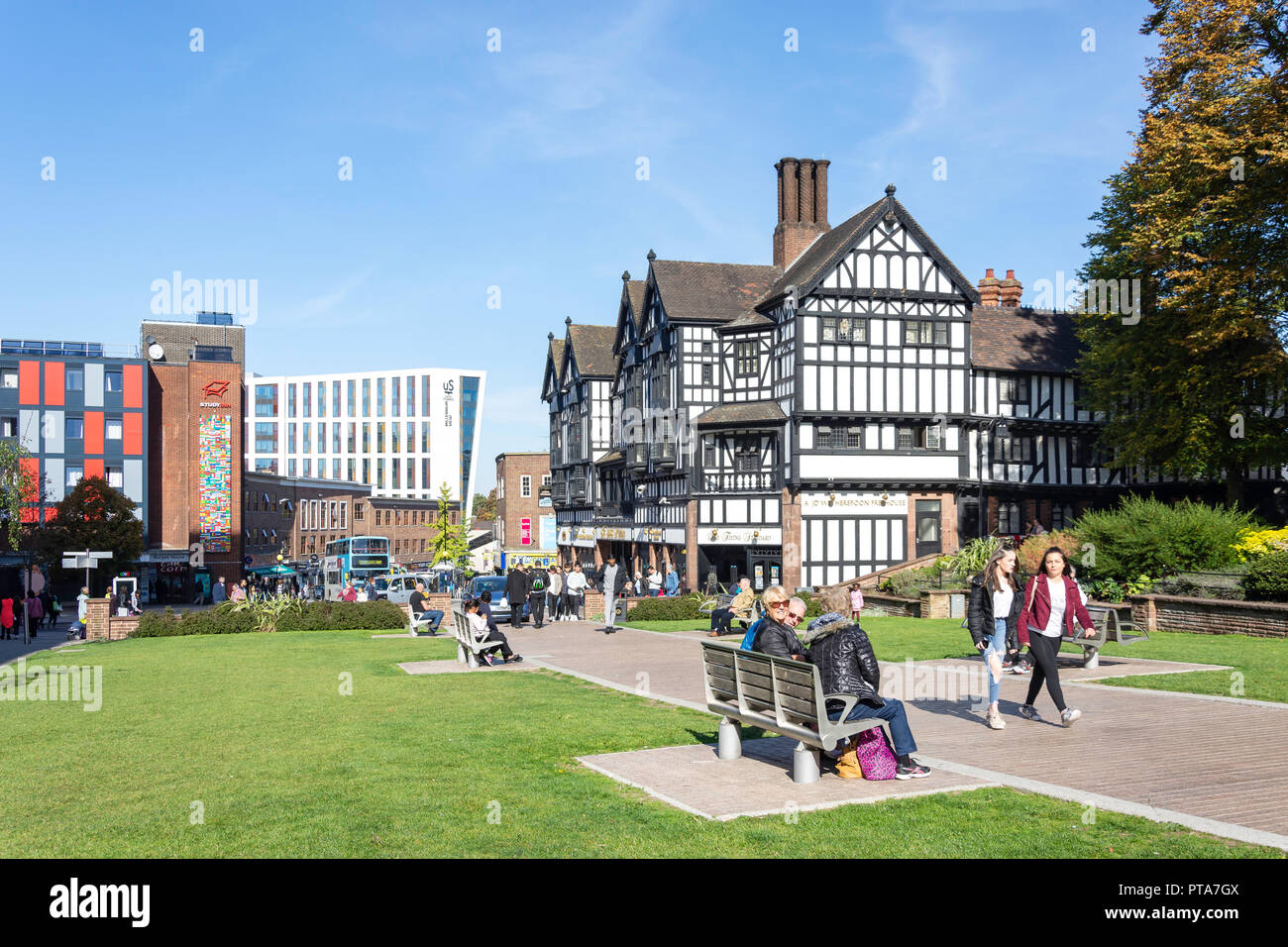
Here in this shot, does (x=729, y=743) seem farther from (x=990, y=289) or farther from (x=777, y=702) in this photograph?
(x=990, y=289)

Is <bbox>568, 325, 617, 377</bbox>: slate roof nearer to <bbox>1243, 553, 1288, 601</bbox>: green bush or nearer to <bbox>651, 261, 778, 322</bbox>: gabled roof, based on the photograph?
<bbox>651, 261, 778, 322</bbox>: gabled roof

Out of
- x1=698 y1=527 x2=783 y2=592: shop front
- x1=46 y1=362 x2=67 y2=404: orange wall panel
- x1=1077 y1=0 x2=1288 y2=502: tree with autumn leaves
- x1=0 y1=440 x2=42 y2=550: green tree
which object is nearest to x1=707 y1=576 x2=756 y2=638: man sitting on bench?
x1=1077 y1=0 x2=1288 y2=502: tree with autumn leaves

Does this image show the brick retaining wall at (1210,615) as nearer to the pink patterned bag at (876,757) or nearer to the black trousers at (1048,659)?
the black trousers at (1048,659)

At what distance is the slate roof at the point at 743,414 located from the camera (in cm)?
4150

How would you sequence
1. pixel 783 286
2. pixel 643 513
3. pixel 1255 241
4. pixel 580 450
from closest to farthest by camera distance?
pixel 1255 241, pixel 783 286, pixel 643 513, pixel 580 450

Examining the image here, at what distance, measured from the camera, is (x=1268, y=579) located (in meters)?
20.5

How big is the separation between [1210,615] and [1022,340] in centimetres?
2707

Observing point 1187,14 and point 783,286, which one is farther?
point 783,286

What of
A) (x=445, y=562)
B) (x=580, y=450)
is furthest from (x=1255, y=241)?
(x=445, y=562)

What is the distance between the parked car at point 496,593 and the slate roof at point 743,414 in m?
11.8

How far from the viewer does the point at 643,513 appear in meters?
51.2
